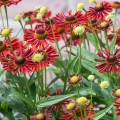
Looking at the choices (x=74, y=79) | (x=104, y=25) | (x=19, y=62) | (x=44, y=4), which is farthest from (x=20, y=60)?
(x=44, y=4)

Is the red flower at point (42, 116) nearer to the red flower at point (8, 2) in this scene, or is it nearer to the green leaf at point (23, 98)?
the green leaf at point (23, 98)

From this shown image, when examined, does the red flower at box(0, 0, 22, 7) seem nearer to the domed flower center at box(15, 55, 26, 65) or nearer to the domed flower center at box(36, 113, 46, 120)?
the domed flower center at box(15, 55, 26, 65)

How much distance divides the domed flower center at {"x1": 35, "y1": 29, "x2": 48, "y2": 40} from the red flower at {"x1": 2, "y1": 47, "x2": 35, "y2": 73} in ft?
0.21

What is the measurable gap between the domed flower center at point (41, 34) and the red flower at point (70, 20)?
0.04m

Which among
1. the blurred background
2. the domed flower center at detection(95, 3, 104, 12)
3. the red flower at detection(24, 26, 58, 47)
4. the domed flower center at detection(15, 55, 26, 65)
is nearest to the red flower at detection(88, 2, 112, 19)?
the domed flower center at detection(95, 3, 104, 12)

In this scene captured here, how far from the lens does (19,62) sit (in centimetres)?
92

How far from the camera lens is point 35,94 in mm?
1023

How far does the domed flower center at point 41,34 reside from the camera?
3.28 ft

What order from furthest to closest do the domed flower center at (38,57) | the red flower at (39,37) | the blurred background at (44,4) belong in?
the blurred background at (44,4)
the red flower at (39,37)
the domed flower center at (38,57)

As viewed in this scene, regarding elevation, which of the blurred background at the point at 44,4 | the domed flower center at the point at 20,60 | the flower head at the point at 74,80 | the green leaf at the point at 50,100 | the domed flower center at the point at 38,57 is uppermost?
the domed flower center at the point at 38,57

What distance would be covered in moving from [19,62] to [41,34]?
0.34ft

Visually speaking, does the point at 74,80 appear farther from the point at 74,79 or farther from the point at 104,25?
the point at 104,25

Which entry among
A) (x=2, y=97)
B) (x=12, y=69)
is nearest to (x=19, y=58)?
(x=12, y=69)

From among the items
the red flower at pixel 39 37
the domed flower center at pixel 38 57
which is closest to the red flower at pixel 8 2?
the red flower at pixel 39 37
